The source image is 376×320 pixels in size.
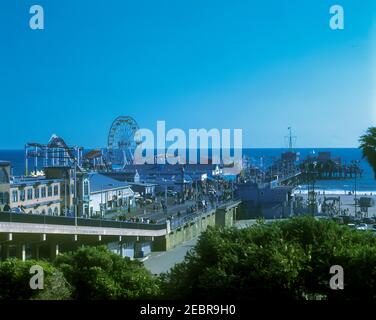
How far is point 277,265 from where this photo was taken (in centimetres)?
779

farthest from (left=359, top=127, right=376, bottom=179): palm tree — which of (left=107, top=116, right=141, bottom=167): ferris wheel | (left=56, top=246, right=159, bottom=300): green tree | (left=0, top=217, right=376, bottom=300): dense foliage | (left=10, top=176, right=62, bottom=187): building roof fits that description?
(left=107, top=116, right=141, bottom=167): ferris wheel

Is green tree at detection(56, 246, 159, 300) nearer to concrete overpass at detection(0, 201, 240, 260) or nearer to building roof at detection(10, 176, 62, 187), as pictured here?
concrete overpass at detection(0, 201, 240, 260)

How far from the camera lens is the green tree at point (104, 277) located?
27.5ft

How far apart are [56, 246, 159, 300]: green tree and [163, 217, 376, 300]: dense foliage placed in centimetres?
36

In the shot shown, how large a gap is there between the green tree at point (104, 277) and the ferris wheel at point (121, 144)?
18.8 meters

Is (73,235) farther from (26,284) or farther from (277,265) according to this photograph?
(277,265)

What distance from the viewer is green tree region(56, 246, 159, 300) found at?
8.39 meters

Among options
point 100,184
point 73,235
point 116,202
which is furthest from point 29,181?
point 116,202

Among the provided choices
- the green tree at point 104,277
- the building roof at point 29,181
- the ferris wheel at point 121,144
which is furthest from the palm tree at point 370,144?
the ferris wheel at point 121,144

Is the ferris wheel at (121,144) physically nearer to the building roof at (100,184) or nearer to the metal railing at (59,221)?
the building roof at (100,184)

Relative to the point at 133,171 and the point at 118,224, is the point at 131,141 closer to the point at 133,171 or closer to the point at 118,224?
the point at 133,171
